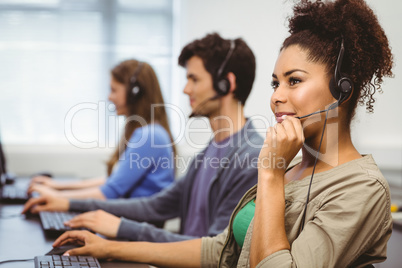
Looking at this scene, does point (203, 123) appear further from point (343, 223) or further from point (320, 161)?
point (343, 223)

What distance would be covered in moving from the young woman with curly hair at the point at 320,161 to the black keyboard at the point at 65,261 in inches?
11.4

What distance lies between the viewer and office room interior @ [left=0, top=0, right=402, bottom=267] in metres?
3.04

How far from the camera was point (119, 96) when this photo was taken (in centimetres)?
222

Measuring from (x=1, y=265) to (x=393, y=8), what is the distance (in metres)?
1.98

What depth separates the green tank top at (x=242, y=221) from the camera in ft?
3.19

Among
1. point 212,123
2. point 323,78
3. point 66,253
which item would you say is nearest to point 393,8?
point 212,123

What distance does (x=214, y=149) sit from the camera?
1627mm

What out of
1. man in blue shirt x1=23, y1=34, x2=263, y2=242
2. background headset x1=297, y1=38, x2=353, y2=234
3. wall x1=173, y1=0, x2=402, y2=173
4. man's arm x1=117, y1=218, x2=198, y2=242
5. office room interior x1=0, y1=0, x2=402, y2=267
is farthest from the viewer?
office room interior x1=0, y1=0, x2=402, y2=267

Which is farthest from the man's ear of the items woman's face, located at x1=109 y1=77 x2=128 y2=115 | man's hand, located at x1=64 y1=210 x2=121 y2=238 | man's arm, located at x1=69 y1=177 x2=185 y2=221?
woman's face, located at x1=109 y1=77 x2=128 y2=115

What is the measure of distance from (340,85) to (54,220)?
983 mm

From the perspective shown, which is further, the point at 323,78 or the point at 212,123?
the point at 212,123

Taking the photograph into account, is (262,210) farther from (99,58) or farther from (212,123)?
(99,58)

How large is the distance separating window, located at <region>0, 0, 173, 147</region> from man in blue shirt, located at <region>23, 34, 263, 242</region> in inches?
62.1

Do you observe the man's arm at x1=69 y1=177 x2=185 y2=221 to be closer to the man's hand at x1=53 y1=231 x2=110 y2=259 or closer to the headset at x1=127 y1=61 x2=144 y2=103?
the man's hand at x1=53 y1=231 x2=110 y2=259
